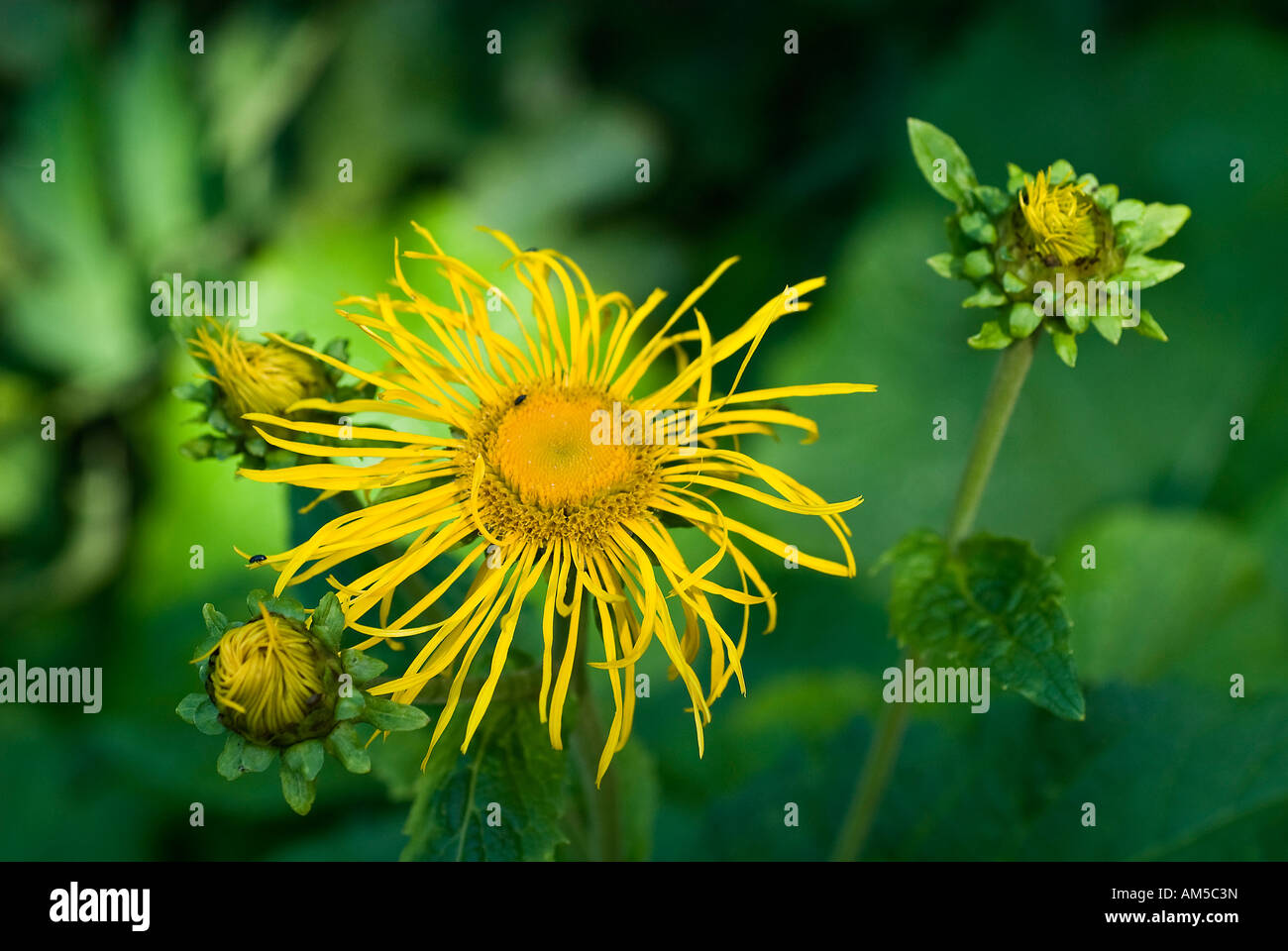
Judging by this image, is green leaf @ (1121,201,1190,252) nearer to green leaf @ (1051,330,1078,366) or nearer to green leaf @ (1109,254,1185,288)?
green leaf @ (1109,254,1185,288)

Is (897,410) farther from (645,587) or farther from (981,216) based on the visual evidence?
(645,587)

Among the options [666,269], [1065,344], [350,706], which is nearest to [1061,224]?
[1065,344]

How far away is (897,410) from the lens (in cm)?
324

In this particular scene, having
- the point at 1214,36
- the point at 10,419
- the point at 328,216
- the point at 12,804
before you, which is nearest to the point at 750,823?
the point at 12,804

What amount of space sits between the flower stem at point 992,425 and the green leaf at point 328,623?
0.88 meters

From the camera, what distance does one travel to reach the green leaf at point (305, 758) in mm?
1248

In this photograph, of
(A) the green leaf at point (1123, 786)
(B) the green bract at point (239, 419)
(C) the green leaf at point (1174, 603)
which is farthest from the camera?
(C) the green leaf at point (1174, 603)

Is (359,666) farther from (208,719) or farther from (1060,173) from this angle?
(1060,173)

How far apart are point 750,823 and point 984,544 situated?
0.92 m

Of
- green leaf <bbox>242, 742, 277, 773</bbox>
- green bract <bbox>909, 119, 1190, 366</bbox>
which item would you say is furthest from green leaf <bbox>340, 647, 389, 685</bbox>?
green bract <bbox>909, 119, 1190, 366</bbox>

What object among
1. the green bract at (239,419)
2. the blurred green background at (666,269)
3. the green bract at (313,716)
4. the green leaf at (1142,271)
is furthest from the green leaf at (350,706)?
the blurred green background at (666,269)

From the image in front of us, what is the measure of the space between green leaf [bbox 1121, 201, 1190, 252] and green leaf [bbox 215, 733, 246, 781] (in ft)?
4.24

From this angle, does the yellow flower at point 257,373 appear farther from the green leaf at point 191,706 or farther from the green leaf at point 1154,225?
the green leaf at point 1154,225

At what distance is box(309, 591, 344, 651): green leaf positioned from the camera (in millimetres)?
1301
